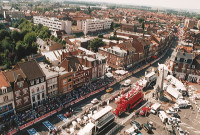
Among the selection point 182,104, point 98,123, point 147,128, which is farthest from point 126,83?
point 98,123

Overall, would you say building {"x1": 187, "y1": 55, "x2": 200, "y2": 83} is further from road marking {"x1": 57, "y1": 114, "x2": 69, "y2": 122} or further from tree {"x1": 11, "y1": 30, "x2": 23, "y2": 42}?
tree {"x1": 11, "y1": 30, "x2": 23, "y2": 42}

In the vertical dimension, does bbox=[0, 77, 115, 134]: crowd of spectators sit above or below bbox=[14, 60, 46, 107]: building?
below

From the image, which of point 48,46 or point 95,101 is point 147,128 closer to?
point 95,101

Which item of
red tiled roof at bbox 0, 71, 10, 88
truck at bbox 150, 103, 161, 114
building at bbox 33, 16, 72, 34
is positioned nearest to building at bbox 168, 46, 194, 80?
truck at bbox 150, 103, 161, 114

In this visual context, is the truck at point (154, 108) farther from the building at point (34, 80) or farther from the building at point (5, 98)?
the building at point (5, 98)

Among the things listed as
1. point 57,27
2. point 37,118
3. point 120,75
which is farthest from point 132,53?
point 57,27

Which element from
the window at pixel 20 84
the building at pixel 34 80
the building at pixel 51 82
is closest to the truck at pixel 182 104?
the building at pixel 51 82

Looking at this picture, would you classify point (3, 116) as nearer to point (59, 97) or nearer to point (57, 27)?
point (59, 97)
